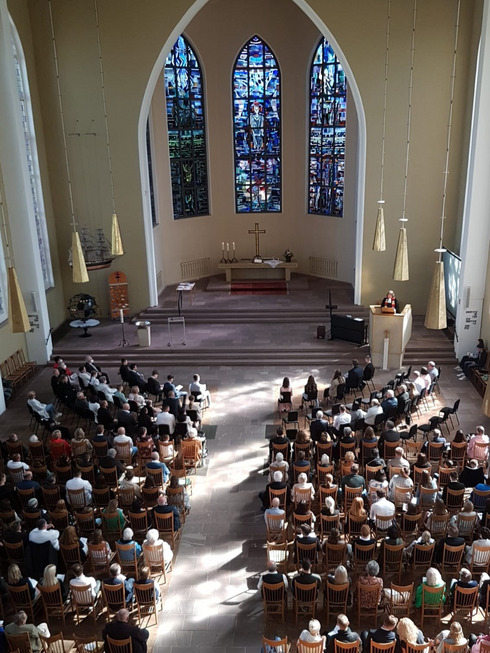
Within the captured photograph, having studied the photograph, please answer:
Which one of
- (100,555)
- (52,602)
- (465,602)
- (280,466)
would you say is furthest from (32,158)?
(465,602)

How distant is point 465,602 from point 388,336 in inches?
373

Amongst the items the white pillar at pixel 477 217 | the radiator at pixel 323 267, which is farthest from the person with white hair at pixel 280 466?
the radiator at pixel 323 267

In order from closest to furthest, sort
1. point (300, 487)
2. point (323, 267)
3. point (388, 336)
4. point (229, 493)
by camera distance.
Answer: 1. point (300, 487)
2. point (229, 493)
3. point (388, 336)
4. point (323, 267)

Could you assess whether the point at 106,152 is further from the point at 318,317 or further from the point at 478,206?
the point at 478,206

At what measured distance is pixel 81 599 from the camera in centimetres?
916

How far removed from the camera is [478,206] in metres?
17.3

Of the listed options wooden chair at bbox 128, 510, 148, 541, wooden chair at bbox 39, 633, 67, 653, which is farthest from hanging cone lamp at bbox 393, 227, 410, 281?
wooden chair at bbox 39, 633, 67, 653

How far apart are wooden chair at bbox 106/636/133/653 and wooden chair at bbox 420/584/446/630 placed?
392cm

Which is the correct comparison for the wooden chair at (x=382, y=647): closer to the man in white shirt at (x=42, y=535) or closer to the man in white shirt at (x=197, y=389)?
the man in white shirt at (x=42, y=535)

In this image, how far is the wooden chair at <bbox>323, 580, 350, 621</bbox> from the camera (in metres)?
8.94

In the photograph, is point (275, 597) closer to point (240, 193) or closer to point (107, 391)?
point (107, 391)

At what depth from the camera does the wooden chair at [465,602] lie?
8758mm

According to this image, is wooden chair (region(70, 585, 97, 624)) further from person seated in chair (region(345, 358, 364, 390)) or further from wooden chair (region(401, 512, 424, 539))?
person seated in chair (region(345, 358, 364, 390))

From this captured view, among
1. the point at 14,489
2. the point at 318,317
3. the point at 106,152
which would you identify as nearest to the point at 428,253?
the point at 318,317
